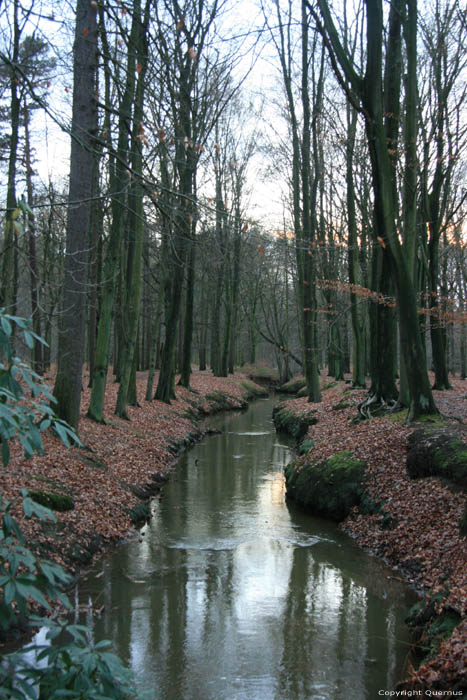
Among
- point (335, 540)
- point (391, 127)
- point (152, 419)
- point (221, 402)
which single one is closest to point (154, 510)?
point (335, 540)

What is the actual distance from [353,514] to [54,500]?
500cm

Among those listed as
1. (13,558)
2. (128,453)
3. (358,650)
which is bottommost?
(358,650)

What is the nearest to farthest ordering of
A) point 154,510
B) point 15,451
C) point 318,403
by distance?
point 15,451 → point 154,510 → point 318,403

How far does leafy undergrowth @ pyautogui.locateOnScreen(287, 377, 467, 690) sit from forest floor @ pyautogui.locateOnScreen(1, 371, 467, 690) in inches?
0.6

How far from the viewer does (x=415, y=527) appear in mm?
7523

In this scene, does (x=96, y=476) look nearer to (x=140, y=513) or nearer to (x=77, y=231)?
(x=140, y=513)

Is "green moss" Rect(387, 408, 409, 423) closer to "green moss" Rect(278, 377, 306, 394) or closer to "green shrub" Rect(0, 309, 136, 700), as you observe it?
"green shrub" Rect(0, 309, 136, 700)

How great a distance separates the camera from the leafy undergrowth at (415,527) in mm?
4355

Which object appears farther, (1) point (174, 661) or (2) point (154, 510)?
(2) point (154, 510)

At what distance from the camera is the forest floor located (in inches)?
217

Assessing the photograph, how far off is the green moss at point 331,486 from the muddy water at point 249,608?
1.17 feet

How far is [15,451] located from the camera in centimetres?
871

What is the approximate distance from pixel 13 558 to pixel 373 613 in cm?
493

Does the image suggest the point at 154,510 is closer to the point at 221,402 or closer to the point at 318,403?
the point at 318,403
